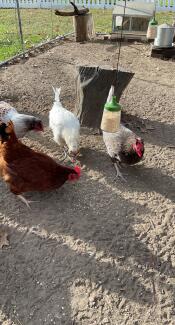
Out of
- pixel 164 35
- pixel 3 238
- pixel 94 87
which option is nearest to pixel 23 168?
pixel 3 238

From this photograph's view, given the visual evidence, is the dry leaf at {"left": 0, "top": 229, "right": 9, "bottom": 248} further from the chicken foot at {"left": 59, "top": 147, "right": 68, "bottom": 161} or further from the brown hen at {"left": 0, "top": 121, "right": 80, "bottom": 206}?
the chicken foot at {"left": 59, "top": 147, "right": 68, "bottom": 161}

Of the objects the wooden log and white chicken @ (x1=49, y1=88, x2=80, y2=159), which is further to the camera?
the wooden log

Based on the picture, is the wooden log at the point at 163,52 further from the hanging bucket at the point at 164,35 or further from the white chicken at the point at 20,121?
the white chicken at the point at 20,121

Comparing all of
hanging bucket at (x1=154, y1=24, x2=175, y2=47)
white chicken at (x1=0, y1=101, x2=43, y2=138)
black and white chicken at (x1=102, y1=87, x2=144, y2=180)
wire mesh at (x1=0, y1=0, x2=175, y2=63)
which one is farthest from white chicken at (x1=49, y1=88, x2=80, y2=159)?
hanging bucket at (x1=154, y1=24, x2=175, y2=47)

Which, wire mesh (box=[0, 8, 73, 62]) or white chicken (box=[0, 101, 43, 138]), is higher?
wire mesh (box=[0, 8, 73, 62])

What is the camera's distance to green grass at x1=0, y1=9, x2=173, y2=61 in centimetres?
830

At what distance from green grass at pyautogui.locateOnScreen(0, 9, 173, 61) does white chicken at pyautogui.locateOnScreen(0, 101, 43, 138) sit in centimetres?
354

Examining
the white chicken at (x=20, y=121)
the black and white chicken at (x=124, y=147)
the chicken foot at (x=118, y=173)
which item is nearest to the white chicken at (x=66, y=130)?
the white chicken at (x=20, y=121)

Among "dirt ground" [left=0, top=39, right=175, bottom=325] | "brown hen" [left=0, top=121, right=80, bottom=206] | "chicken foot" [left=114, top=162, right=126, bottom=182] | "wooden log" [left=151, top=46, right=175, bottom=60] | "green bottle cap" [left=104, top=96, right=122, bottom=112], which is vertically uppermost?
"green bottle cap" [left=104, top=96, right=122, bottom=112]

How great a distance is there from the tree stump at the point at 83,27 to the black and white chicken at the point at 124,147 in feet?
17.9

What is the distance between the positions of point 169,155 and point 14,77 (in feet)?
12.2

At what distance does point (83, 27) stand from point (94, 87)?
466 centimetres

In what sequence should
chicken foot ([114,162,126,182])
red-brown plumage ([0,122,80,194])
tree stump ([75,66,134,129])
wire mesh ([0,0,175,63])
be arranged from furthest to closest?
Answer: wire mesh ([0,0,175,63]) < tree stump ([75,66,134,129]) < chicken foot ([114,162,126,182]) < red-brown plumage ([0,122,80,194])

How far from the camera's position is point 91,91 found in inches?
176
